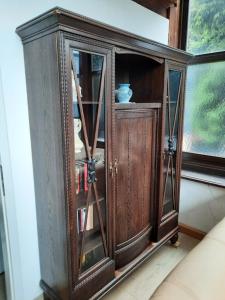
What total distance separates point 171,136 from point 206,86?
83 cm

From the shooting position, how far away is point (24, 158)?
1485 millimetres

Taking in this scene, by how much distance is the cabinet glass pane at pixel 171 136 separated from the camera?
196 centimetres

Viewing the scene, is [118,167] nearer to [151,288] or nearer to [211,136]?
[151,288]

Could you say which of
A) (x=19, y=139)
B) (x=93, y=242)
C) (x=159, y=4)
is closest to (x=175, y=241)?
(x=93, y=242)

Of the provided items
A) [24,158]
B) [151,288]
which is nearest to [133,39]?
[24,158]

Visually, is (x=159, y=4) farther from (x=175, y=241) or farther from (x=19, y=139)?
(x=175, y=241)

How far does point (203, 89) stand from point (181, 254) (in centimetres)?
168

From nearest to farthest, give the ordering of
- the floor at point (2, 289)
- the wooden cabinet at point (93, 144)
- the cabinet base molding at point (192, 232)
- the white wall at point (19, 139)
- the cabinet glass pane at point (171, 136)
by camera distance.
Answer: the wooden cabinet at point (93, 144) → the white wall at point (19, 139) → the floor at point (2, 289) → the cabinet glass pane at point (171, 136) → the cabinet base molding at point (192, 232)

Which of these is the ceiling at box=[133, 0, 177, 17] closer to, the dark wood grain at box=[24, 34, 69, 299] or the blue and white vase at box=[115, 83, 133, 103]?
the blue and white vase at box=[115, 83, 133, 103]

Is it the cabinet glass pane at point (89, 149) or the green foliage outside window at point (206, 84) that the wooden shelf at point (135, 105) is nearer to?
the cabinet glass pane at point (89, 149)

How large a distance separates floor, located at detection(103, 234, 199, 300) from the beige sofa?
83 centimetres

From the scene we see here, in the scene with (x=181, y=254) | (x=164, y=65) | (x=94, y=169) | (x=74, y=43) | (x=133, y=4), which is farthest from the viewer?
(x=181, y=254)

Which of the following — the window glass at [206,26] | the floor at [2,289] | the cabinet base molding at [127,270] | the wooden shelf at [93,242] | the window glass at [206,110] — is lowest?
the floor at [2,289]

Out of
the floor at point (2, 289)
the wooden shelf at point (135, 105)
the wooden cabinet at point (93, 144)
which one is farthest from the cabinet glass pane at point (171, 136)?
the floor at point (2, 289)
